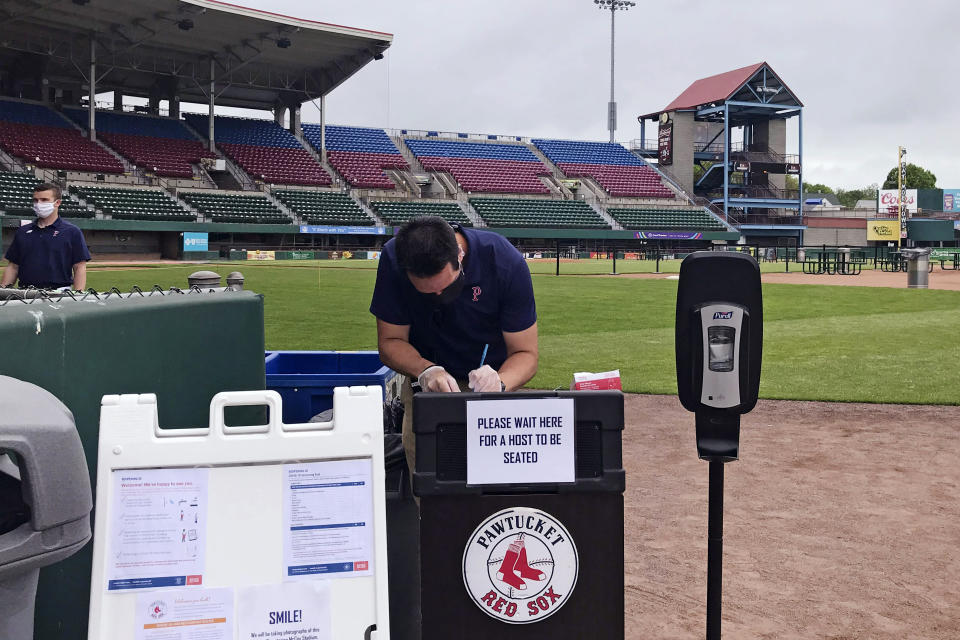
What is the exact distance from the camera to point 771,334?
1438 centimetres

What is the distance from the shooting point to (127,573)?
7.39ft

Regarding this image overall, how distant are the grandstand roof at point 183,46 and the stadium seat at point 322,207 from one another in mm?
6382

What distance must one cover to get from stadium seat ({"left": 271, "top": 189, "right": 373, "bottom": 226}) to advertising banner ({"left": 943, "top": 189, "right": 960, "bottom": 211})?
2526 inches

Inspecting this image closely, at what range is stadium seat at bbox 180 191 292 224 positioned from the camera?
44.5 meters

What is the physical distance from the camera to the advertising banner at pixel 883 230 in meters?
67.4

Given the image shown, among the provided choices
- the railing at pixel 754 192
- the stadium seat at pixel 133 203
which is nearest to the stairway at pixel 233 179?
the stadium seat at pixel 133 203

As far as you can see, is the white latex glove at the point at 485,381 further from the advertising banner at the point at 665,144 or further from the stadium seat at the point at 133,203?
the advertising banner at the point at 665,144

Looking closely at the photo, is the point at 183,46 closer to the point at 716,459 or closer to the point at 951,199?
the point at 716,459

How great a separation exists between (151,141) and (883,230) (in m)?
53.9

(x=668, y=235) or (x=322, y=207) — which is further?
(x=668, y=235)

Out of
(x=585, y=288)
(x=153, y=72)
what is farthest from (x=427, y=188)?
(x=585, y=288)

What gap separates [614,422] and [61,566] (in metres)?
1.74

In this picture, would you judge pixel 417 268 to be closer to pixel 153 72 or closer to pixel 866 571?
pixel 866 571

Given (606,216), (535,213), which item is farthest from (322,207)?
(606,216)
